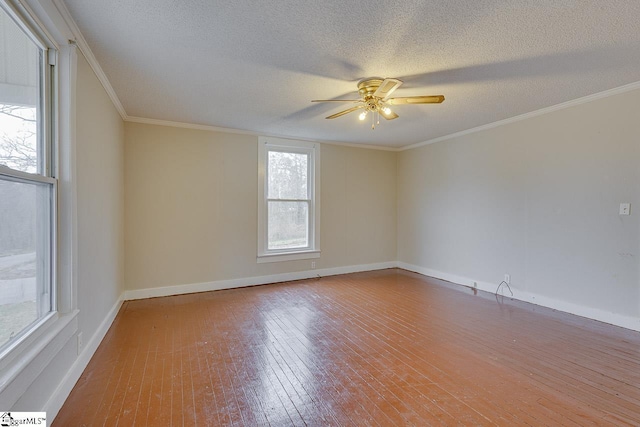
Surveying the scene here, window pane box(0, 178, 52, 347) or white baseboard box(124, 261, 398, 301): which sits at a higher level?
window pane box(0, 178, 52, 347)

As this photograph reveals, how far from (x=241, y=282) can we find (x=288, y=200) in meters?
1.54

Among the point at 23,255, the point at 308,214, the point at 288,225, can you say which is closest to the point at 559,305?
the point at 308,214

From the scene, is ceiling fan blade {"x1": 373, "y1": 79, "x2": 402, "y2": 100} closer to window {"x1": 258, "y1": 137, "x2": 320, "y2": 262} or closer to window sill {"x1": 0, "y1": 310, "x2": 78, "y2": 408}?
window {"x1": 258, "y1": 137, "x2": 320, "y2": 262}

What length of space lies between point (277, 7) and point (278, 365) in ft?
8.31

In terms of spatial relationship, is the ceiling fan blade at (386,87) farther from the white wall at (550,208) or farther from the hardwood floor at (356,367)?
the white wall at (550,208)

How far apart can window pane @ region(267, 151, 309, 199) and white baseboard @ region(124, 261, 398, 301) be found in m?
1.34

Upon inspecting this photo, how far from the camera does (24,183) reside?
→ 1.58 metres

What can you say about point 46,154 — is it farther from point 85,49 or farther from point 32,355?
point 32,355

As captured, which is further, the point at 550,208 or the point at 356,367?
the point at 550,208

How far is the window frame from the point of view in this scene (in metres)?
1.55

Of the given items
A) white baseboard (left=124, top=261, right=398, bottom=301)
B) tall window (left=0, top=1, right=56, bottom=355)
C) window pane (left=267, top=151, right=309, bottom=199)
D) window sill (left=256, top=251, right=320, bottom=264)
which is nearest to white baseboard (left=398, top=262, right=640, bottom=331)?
white baseboard (left=124, top=261, right=398, bottom=301)

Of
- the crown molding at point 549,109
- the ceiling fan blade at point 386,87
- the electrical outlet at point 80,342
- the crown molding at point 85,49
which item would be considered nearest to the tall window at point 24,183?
the crown molding at point 85,49

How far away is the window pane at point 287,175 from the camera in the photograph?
Result: 500 cm

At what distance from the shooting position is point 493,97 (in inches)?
129
